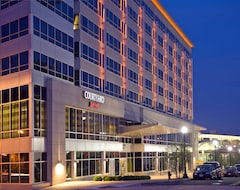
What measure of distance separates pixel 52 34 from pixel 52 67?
2777mm

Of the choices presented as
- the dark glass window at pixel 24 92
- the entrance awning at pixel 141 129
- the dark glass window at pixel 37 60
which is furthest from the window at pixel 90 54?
the dark glass window at pixel 24 92

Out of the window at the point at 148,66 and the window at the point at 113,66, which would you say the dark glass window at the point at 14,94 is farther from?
the window at the point at 148,66

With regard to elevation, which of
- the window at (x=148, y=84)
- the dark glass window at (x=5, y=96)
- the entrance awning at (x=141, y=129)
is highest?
the window at (x=148, y=84)

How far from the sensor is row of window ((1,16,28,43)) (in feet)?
132

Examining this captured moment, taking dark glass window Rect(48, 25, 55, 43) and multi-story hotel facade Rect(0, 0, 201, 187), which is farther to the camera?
dark glass window Rect(48, 25, 55, 43)

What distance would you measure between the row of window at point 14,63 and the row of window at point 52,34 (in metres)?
2.18

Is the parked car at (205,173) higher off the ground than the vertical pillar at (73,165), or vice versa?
the vertical pillar at (73,165)

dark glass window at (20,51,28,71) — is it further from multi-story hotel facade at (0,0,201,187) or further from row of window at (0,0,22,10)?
row of window at (0,0,22,10)

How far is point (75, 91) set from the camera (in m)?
45.2

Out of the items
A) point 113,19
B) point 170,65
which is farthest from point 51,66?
point 170,65

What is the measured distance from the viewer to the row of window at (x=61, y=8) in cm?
4219

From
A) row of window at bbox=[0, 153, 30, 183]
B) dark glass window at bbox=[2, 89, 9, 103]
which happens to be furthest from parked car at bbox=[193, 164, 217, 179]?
dark glass window at bbox=[2, 89, 9, 103]

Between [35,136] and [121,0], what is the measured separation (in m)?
26.6

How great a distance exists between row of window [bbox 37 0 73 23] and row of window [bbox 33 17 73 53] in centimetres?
157
